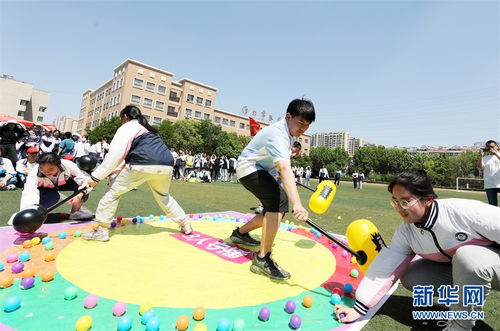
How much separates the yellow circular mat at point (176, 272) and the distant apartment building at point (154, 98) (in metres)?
49.7

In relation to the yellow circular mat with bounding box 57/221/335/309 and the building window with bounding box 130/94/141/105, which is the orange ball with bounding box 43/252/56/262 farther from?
the building window with bounding box 130/94/141/105

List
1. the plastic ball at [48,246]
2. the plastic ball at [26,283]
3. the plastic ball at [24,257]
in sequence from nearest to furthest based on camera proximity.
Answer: the plastic ball at [26,283]
the plastic ball at [24,257]
the plastic ball at [48,246]

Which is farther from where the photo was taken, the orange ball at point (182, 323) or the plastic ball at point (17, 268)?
the plastic ball at point (17, 268)

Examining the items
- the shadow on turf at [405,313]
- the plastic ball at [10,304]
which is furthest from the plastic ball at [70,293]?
the shadow on turf at [405,313]

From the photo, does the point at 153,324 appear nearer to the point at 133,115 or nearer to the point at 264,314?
the point at 264,314

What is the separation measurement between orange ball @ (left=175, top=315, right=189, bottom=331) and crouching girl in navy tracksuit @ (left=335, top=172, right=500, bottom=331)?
122 centimetres

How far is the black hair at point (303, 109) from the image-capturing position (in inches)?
116

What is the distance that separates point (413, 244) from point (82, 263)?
11.2ft

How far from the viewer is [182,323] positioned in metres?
1.99

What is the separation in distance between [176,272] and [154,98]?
2369 inches

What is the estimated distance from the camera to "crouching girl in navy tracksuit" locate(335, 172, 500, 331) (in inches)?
76.4

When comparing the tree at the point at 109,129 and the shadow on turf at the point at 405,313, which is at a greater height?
the tree at the point at 109,129

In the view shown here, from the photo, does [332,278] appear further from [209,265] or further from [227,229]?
[227,229]

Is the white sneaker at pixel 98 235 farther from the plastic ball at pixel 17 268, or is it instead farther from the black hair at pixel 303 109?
the black hair at pixel 303 109
